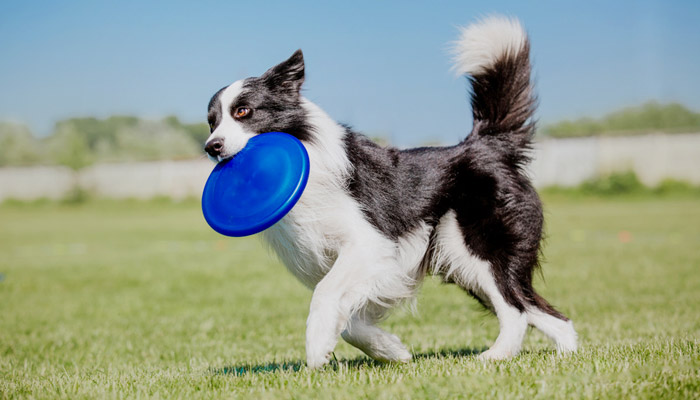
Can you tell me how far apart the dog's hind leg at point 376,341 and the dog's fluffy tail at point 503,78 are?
157 centimetres

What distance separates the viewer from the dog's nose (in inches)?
153

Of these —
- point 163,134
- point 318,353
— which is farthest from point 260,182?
point 163,134

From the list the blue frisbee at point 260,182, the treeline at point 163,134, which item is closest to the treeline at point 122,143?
the treeline at point 163,134

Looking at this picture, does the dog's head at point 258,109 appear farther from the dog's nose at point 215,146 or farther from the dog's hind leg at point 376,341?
the dog's hind leg at point 376,341

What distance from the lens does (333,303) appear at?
12.4 feet

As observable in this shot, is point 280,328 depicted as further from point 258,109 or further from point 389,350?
point 258,109

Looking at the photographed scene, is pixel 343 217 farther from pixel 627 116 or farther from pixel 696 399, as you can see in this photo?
pixel 627 116

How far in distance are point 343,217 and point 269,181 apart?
0.50 meters

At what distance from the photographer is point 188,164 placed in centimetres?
3766

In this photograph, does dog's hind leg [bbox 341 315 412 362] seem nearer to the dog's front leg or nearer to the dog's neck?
the dog's front leg

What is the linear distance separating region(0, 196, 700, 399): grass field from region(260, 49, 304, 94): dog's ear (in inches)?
44.5

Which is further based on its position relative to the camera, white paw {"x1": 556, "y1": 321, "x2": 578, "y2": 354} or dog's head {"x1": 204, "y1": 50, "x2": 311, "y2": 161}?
white paw {"x1": 556, "y1": 321, "x2": 578, "y2": 354}

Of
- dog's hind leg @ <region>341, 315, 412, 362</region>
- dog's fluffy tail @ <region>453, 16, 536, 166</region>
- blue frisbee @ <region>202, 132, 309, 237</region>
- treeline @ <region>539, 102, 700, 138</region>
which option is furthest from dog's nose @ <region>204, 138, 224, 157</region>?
treeline @ <region>539, 102, 700, 138</region>

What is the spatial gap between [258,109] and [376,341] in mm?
1641
